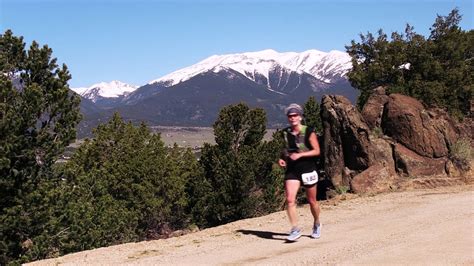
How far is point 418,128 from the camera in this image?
18.8m

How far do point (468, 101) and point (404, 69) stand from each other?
163 inches

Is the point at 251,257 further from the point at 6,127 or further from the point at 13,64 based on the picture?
the point at 13,64

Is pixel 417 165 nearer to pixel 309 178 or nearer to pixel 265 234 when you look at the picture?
pixel 265 234

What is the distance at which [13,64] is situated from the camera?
76.3 feet

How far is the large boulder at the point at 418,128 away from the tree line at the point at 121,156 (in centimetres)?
222

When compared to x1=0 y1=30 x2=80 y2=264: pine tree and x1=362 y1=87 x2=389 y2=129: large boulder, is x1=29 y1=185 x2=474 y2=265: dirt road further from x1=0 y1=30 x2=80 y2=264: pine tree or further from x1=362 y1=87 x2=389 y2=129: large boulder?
x1=0 y1=30 x2=80 y2=264: pine tree

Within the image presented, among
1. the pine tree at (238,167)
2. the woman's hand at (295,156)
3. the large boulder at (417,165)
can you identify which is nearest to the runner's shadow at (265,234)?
the woman's hand at (295,156)

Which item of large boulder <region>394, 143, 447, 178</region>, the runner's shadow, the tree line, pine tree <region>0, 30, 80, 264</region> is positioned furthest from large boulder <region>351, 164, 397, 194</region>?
pine tree <region>0, 30, 80, 264</region>

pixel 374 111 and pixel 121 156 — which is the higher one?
pixel 374 111

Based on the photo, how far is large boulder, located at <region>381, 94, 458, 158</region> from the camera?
18547mm

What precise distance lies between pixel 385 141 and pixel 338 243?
10.6 metres

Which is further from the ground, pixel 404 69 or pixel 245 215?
pixel 404 69

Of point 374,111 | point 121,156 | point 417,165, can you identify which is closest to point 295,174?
point 417,165

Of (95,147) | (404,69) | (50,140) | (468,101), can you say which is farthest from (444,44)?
(95,147)
